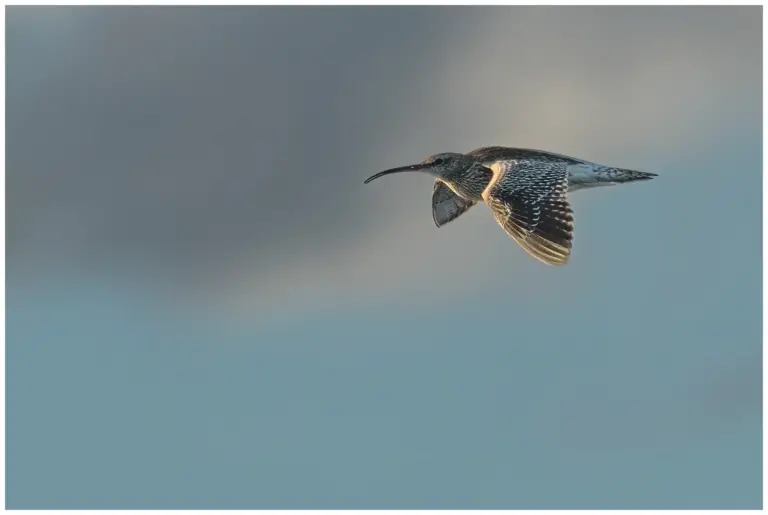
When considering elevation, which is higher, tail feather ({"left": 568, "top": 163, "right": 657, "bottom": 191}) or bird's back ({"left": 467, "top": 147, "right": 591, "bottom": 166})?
bird's back ({"left": 467, "top": 147, "right": 591, "bottom": 166})

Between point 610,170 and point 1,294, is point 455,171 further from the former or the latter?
point 1,294

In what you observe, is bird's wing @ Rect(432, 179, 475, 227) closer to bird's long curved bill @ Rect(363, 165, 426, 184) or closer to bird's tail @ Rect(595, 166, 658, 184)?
bird's long curved bill @ Rect(363, 165, 426, 184)

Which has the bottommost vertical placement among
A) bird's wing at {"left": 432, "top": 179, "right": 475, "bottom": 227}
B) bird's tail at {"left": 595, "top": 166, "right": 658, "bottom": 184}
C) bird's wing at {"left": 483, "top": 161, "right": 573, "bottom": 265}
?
bird's wing at {"left": 483, "top": 161, "right": 573, "bottom": 265}

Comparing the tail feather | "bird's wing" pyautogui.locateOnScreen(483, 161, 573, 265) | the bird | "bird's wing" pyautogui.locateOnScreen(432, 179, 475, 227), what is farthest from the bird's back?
"bird's wing" pyautogui.locateOnScreen(432, 179, 475, 227)

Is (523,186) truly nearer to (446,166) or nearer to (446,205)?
(446,166)

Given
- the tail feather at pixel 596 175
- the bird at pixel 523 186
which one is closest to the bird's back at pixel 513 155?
the bird at pixel 523 186

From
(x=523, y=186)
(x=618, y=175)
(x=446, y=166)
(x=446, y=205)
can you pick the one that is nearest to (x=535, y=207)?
(x=523, y=186)

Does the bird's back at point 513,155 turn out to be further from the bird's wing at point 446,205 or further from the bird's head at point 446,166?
the bird's wing at point 446,205

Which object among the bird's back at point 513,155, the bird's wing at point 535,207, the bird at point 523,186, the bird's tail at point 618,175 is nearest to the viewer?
the bird's wing at point 535,207

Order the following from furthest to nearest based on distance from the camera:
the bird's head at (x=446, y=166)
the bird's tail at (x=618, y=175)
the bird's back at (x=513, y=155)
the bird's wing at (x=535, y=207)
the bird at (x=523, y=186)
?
the bird's head at (x=446, y=166) < the bird's back at (x=513, y=155) < the bird's tail at (x=618, y=175) < the bird at (x=523, y=186) < the bird's wing at (x=535, y=207)
